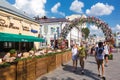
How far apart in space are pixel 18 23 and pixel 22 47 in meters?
3.28

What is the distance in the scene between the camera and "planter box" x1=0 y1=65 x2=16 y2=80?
7.50 m

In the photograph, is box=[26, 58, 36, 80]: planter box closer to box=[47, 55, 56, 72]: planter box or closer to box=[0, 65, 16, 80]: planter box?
box=[0, 65, 16, 80]: planter box

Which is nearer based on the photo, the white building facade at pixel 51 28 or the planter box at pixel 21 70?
the planter box at pixel 21 70

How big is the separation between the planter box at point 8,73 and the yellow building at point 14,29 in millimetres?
6489

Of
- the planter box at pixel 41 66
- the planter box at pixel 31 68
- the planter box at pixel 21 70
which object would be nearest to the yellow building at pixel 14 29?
the planter box at pixel 41 66

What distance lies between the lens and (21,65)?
9.02 metres

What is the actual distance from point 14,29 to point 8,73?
43.7 feet

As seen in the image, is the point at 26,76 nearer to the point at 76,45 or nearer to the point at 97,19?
the point at 76,45

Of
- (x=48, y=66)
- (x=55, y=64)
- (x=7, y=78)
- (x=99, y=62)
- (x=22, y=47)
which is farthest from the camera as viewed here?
(x=22, y=47)

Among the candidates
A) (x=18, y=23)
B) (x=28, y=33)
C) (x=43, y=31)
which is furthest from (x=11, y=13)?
(x=43, y=31)

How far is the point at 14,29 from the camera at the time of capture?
68.4ft

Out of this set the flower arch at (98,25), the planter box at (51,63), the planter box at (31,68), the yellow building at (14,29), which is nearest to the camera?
the planter box at (31,68)

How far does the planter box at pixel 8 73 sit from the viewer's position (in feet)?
24.6

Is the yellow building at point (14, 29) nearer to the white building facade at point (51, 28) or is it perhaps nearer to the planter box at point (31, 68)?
the planter box at point (31, 68)
